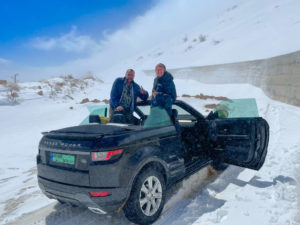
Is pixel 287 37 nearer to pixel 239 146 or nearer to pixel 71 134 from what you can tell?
pixel 239 146

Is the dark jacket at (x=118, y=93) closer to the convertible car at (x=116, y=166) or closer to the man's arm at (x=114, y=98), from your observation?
the man's arm at (x=114, y=98)

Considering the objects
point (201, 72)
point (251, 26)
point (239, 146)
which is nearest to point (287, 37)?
point (201, 72)

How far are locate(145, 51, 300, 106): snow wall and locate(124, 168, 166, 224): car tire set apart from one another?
11.4 metres

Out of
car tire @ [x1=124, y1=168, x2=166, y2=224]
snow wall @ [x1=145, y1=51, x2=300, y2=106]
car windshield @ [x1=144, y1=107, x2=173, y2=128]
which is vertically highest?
snow wall @ [x1=145, y1=51, x2=300, y2=106]

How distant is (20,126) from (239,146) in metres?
9.39

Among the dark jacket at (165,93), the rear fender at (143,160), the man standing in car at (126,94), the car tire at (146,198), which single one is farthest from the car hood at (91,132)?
the man standing in car at (126,94)

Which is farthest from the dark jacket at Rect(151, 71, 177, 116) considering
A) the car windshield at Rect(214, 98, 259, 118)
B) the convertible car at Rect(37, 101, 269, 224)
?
the car windshield at Rect(214, 98, 259, 118)

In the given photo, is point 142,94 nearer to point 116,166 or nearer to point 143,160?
point 143,160

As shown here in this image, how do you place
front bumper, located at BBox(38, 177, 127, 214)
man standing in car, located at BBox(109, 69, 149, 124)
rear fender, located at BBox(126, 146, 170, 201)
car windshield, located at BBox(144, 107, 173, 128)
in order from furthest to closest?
1. man standing in car, located at BBox(109, 69, 149, 124)
2. car windshield, located at BBox(144, 107, 173, 128)
3. rear fender, located at BBox(126, 146, 170, 201)
4. front bumper, located at BBox(38, 177, 127, 214)

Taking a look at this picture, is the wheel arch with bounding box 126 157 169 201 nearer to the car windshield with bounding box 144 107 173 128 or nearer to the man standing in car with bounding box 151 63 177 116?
the car windshield with bounding box 144 107 173 128

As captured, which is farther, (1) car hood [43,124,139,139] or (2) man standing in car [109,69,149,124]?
(2) man standing in car [109,69,149,124]

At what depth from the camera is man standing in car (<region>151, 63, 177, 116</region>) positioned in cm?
351

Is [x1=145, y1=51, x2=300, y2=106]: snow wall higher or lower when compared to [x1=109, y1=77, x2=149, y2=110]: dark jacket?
higher

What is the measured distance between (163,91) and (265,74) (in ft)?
53.2
